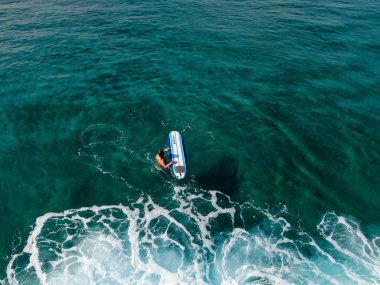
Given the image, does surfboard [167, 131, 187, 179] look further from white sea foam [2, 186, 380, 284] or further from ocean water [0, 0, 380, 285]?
white sea foam [2, 186, 380, 284]

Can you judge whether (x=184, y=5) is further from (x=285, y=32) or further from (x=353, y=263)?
(x=353, y=263)

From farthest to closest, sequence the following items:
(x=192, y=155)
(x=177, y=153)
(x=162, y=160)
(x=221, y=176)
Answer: (x=192, y=155) → (x=177, y=153) → (x=221, y=176) → (x=162, y=160)

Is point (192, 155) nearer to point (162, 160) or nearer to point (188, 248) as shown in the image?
point (162, 160)

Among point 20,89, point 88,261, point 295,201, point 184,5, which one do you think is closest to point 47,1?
point 184,5

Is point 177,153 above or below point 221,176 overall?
above

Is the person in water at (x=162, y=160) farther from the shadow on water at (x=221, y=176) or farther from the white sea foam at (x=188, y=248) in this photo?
the white sea foam at (x=188, y=248)

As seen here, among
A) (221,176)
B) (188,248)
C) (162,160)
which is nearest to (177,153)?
Answer: (162,160)
